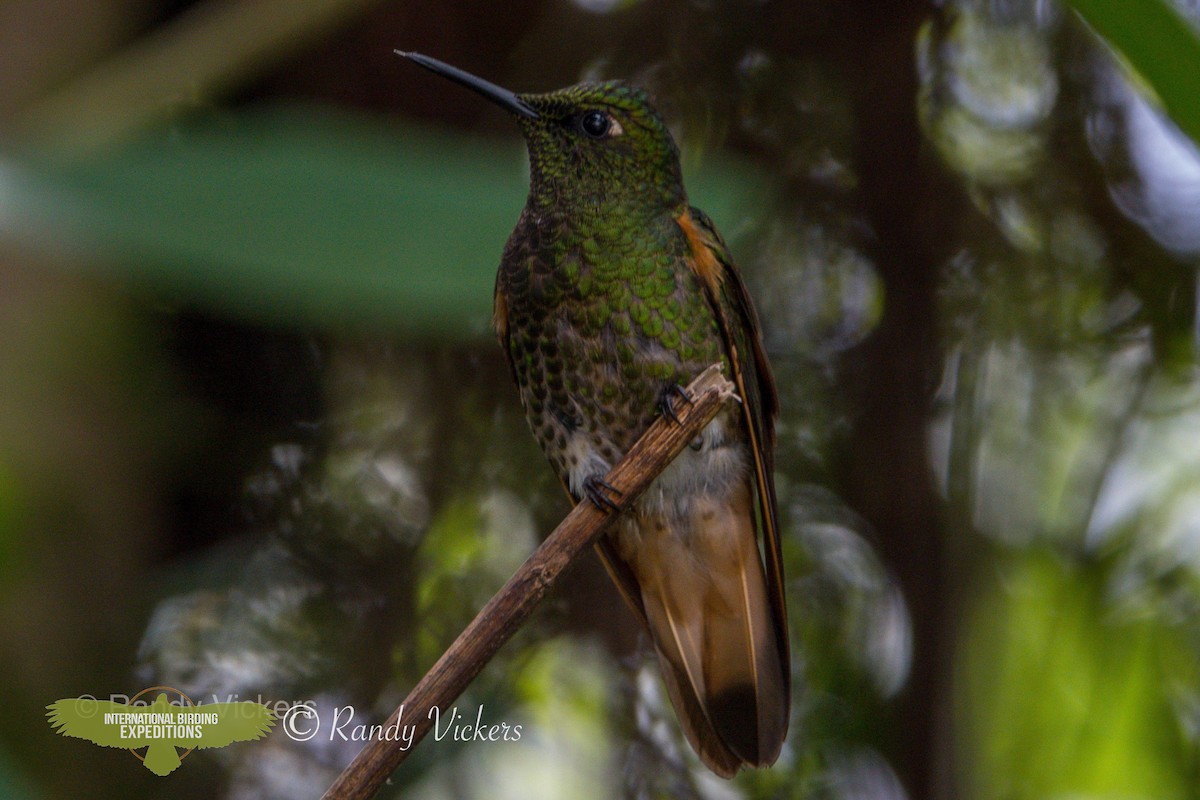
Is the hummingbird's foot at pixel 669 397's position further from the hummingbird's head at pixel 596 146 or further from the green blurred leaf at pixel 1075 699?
the green blurred leaf at pixel 1075 699

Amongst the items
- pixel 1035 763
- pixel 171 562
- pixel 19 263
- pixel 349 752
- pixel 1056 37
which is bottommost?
pixel 1035 763

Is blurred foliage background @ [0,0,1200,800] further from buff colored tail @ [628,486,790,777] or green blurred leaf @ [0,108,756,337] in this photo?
green blurred leaf @ [0,108,756,337]

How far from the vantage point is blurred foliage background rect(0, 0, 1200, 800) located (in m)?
2.80

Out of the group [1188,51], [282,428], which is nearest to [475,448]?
[282,428]

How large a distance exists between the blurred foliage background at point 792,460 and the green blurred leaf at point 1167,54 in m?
2.01

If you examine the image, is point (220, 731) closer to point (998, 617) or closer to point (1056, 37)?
point (998, 617)

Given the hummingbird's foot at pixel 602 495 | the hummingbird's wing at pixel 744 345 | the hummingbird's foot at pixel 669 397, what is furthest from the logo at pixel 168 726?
the hummingbird's wing at pixel 744 345

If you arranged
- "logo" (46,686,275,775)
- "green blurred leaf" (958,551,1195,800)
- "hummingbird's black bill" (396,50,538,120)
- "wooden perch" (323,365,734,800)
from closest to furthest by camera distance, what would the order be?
"wooden perch" (323,365,734,800)
"hummingbird's black bill" (396,50,538,120)
"logo" (46,686,275,775)
"green blurred leaf" (958,551,1195,800)

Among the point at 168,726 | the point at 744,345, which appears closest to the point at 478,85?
the point at 744,345

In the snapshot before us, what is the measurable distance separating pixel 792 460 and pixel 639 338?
1230 mm

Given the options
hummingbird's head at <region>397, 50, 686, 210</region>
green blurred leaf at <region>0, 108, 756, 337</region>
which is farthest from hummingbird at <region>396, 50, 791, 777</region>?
green blurred leaf at <region>0, 108, 756, 337</region>

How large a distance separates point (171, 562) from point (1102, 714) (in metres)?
2.32

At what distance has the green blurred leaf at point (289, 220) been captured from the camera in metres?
0.57

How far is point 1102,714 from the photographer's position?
2.75 m
